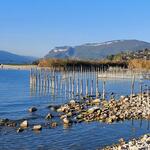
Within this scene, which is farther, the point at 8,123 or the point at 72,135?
the point at 8,123

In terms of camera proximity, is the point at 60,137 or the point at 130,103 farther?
the point at 130,103

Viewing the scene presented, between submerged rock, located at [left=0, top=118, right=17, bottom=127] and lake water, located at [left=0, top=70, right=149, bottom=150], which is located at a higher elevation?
submerged rock, located at [left=0, top=118, right=17, bottom=127]

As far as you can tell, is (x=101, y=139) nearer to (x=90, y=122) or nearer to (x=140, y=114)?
(x=90, y=122)

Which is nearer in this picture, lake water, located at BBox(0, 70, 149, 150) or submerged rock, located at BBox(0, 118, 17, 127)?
lake water, located at BBox(0, 70, 149, 150)

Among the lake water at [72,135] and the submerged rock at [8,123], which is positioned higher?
the submerged rock at [8,123]

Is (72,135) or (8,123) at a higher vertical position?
(8,123)

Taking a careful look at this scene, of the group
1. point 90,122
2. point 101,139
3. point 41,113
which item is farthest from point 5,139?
point 41,113

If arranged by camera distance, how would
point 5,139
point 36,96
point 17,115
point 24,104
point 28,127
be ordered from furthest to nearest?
point 36,96 < point 24,104 < point 17,115 < point 28,127 < point 5,139

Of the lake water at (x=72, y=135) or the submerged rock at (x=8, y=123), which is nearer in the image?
the lake water at (x=72, y=135)

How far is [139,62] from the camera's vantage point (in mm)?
147125

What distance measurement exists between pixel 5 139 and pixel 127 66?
119464 mm

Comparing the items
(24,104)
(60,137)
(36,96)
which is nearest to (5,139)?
(60,137)

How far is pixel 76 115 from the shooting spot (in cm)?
4638

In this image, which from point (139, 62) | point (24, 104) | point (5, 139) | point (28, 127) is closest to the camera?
point (5, 139)
